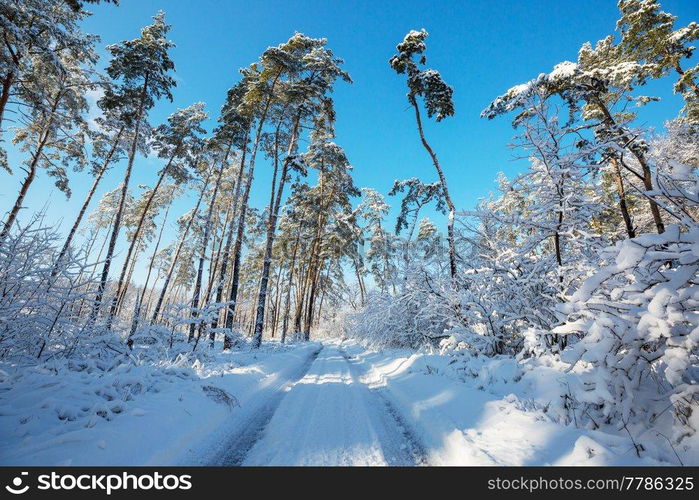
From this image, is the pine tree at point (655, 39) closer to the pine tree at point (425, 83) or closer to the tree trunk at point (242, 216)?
the pine tree at point (425, 83)

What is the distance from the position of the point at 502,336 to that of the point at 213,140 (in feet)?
58.7

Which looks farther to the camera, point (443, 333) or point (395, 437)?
point (443, 333)

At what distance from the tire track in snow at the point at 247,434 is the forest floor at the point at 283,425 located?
0.02m

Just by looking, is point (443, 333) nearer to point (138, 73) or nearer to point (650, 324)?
point (650, 324)

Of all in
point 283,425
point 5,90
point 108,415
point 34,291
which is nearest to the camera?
point 108,415

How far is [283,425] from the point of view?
402cm

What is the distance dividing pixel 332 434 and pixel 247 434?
1.09 meters

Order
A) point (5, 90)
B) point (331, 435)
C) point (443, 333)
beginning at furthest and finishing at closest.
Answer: point (5, 90) < point (443, 333) < point (331, 435)

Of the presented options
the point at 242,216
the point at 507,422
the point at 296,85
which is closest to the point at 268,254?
the point at 242,216

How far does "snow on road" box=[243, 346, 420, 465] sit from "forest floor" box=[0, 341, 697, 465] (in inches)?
0.7

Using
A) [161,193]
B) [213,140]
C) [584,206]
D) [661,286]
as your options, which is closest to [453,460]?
[661,286]

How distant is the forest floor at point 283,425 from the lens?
274cm

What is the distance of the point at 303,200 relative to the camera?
2275cm
